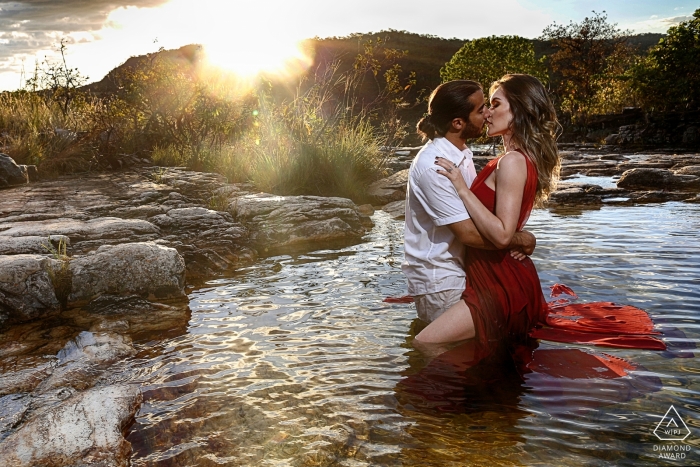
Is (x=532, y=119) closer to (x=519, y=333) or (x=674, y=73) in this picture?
(x=519, y=333)

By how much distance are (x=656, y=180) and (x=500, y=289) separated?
9116 mm

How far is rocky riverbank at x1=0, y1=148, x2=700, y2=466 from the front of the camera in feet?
9.06

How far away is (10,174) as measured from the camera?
913cm

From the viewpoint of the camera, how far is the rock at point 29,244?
16.7 feet

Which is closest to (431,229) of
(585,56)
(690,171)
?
(690,171)

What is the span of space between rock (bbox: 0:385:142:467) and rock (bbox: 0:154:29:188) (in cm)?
726

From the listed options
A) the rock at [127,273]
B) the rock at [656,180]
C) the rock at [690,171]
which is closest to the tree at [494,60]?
the rock at [690,171]

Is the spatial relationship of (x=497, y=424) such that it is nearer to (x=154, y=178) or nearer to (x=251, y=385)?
(x=251, y=385)

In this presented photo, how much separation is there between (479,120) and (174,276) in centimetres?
267

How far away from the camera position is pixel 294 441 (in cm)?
262

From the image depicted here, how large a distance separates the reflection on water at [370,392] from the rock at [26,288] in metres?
1.03

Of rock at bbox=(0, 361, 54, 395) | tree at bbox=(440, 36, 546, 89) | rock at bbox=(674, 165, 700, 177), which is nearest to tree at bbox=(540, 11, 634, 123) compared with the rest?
tree at bbox=(440, 36, 546, 89)

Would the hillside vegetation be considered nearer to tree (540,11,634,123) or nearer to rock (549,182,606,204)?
rock (549,182,606,204)

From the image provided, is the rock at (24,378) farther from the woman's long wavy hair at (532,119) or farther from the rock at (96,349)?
the woman's long wavy hair at (532,119)
